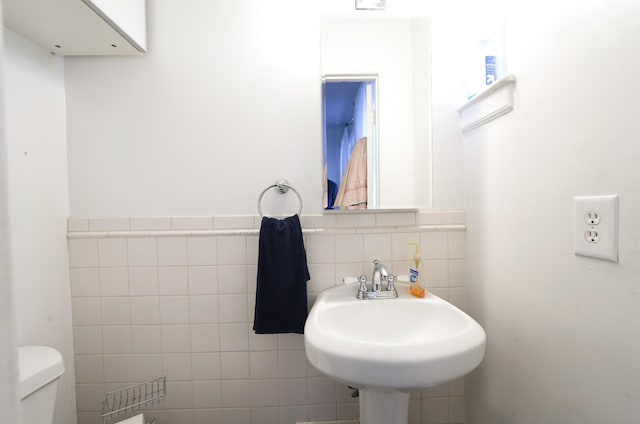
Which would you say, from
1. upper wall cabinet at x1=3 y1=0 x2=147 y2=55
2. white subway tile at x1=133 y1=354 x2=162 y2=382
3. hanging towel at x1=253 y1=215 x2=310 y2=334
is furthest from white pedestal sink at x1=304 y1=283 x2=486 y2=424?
upper wall cabinet at x1=3 y1=0 x2=147 y2=55

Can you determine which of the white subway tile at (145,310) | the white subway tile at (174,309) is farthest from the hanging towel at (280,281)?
the white subway tile at (145,310)

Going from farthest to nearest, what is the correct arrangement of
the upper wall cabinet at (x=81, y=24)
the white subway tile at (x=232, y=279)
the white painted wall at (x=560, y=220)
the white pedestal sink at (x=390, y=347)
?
the white subway tile at (x=232, y=279)
the upper wall cabinet at (x=81, y=24)
the white pedestal sink at (x=390, y=347)
the white painted wall at (x=560, y=220)

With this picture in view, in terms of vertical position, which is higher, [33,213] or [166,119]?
[166,119]

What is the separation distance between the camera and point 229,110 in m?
1.16

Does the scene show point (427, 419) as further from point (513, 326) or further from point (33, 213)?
point (33, 213)

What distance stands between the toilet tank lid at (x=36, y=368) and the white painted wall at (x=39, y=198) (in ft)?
0.42

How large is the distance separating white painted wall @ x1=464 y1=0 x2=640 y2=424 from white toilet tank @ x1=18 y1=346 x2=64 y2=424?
130cm

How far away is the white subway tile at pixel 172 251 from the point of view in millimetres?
1147

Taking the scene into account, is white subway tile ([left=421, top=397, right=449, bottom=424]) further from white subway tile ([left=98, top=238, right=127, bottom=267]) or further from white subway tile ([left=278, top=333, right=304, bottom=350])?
white subway tile ([left=98, top=238, right=127, bottom=267])

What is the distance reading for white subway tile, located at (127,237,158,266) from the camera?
1.14 meters

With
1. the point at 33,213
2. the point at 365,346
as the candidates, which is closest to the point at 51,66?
the point at 33,213

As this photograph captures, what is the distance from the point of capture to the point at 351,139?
1.12 m

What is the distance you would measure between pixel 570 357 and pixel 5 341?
985mm

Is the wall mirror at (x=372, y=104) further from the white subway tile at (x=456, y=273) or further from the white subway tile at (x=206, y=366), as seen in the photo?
the white subway tile at (x=206, y=366)
